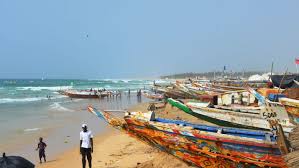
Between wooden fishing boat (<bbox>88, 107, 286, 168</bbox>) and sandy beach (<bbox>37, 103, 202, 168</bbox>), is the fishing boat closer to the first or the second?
wooden fishing boat (<bbox>88, 107, 286, 168</bbox>)

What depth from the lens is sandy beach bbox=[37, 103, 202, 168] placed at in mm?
10195

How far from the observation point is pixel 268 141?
7.50 metres

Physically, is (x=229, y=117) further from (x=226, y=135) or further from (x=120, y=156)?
(x=120, y=156)

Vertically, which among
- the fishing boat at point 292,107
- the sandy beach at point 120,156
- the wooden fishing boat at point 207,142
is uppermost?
the fishing boat at point 292,107

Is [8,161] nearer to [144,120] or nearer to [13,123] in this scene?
[144,120]

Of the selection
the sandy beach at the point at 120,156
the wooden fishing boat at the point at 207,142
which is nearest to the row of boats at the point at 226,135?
the wooden fishing boat at the point at 207,142

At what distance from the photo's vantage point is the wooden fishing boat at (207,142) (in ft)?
25.1

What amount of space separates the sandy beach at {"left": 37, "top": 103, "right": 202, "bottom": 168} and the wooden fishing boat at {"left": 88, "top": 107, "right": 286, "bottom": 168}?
29.4 inches

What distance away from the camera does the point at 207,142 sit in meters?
8.36

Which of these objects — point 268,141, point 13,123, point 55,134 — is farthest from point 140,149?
point 13,123

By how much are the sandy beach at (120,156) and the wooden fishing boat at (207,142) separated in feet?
2.45

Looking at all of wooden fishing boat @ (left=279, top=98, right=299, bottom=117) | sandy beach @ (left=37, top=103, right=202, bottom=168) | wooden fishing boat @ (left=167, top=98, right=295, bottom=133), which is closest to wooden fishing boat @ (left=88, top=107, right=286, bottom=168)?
sandy beach @ (left=37, top=103, right=202, bottom=168)

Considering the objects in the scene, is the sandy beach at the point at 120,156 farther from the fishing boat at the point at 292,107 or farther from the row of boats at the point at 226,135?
the fishing boat at the point at 292,107

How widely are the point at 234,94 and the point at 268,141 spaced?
9.18 metres
